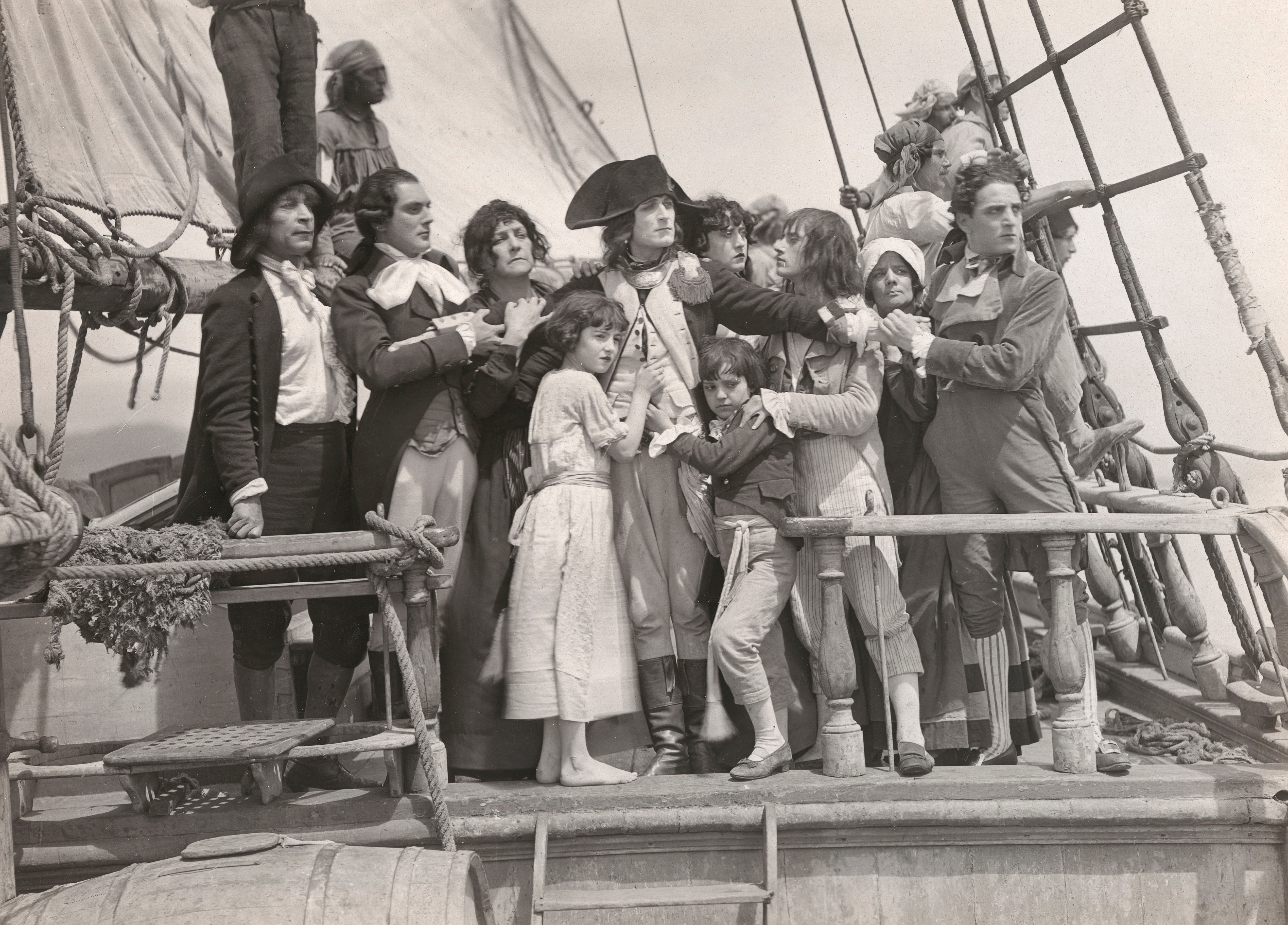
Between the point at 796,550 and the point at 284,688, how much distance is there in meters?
2.58

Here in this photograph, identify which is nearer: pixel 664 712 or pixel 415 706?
pixel 415 706

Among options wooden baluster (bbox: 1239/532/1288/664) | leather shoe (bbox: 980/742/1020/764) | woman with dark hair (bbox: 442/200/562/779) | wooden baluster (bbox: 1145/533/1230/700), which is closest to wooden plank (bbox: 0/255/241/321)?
woman with dark hair (bbox: 442/200/562/779)

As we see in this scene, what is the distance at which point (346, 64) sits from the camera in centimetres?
606

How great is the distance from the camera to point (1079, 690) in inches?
143

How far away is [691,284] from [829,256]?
0.47 m

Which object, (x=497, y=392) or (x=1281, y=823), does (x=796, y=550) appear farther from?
(x=1281, y=823)

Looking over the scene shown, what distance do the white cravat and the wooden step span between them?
1866 millimetres

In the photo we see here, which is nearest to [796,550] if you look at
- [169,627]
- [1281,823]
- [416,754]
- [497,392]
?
[497,392]

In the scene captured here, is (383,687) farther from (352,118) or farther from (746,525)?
→ (352,118)

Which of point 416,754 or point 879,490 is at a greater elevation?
point 879,490

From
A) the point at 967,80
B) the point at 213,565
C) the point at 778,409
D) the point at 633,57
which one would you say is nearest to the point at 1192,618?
the point at 778,409

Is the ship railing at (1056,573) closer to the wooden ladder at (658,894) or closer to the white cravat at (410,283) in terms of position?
the wooden ladder at (658,894)

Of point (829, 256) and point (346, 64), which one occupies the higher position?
point (346, 64)

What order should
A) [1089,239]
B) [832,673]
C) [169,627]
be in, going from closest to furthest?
1. [169,627]
2. [832,673]
3. [1089,239]
